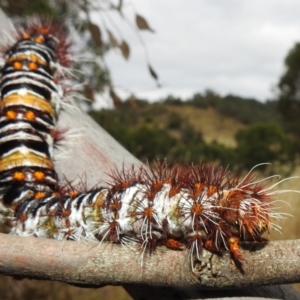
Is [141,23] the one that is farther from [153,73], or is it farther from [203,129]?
[203,129]

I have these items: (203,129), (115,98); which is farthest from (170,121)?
(115,98)

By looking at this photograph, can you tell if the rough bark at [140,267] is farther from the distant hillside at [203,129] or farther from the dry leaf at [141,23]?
the distant hillside at [203,129]

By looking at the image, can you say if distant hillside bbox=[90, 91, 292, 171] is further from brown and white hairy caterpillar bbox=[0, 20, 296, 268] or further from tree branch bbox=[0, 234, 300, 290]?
tree branch bbox=[0, 234, 300, 290]

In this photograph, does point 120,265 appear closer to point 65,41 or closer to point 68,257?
point 68,257

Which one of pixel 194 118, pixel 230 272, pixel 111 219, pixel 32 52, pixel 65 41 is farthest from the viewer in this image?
pixel 194 118

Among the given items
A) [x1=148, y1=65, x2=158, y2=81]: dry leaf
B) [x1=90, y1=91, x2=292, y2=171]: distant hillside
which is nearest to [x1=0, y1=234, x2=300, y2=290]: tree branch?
[x1=148, y1=65, x2=158, y2=81]: dry leaf

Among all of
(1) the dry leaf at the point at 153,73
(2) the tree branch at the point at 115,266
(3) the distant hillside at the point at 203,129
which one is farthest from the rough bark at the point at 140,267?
(3) the distant hillside at the point at 203,129

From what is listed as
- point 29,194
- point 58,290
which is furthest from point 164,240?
point 58,290
